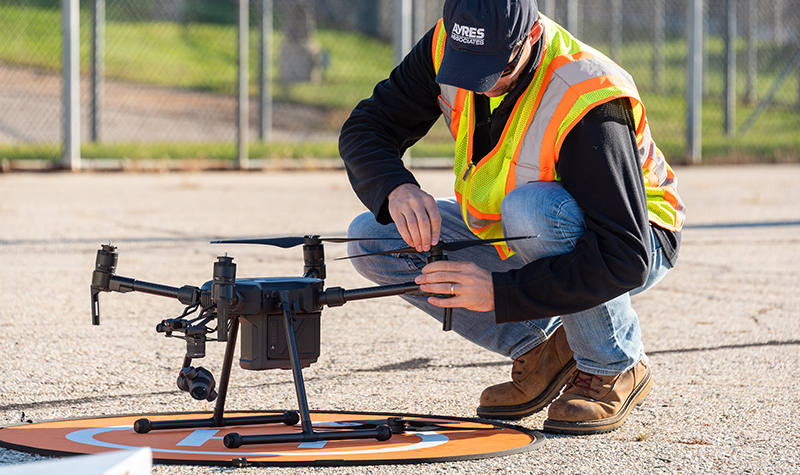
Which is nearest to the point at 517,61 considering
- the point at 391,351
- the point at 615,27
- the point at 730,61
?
the point at 391,351

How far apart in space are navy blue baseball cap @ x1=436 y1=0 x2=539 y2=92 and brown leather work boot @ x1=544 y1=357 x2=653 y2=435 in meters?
0.89

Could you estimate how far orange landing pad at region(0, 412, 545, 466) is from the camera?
2.37 meters

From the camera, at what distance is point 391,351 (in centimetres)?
362

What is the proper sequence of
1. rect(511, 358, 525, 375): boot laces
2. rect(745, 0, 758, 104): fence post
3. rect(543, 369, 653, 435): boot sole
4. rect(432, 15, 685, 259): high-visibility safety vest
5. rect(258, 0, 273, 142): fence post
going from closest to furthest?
rect(432, 15, 685, 259): high-visibility safety vest
rect(543, 369, 653, 435): boot sole
rect(511, 358, 525, 375): boot laces
rect(258, 0, 273, 142): fence post
rect(745, 0, 758, 104): fence post

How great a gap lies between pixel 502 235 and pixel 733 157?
1056 cm

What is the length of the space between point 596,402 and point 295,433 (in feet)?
2.70

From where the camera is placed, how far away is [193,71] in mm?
14328

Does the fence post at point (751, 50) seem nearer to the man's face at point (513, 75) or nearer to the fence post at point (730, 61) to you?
the fence post at point (730, 61)

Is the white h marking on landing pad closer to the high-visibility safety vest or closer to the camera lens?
the camera lens

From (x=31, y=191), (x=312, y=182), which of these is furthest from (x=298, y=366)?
(x=312, y=182)

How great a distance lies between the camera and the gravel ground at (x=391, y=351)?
259cm

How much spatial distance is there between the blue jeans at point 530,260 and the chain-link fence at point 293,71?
9.00 m

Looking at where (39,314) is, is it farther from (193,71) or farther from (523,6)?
(193,71)

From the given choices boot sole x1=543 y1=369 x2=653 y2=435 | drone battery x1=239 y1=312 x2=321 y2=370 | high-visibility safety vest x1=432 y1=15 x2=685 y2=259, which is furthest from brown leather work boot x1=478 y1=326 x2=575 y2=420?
drone battery x1=239 y1=312 x2=321 y2=370
